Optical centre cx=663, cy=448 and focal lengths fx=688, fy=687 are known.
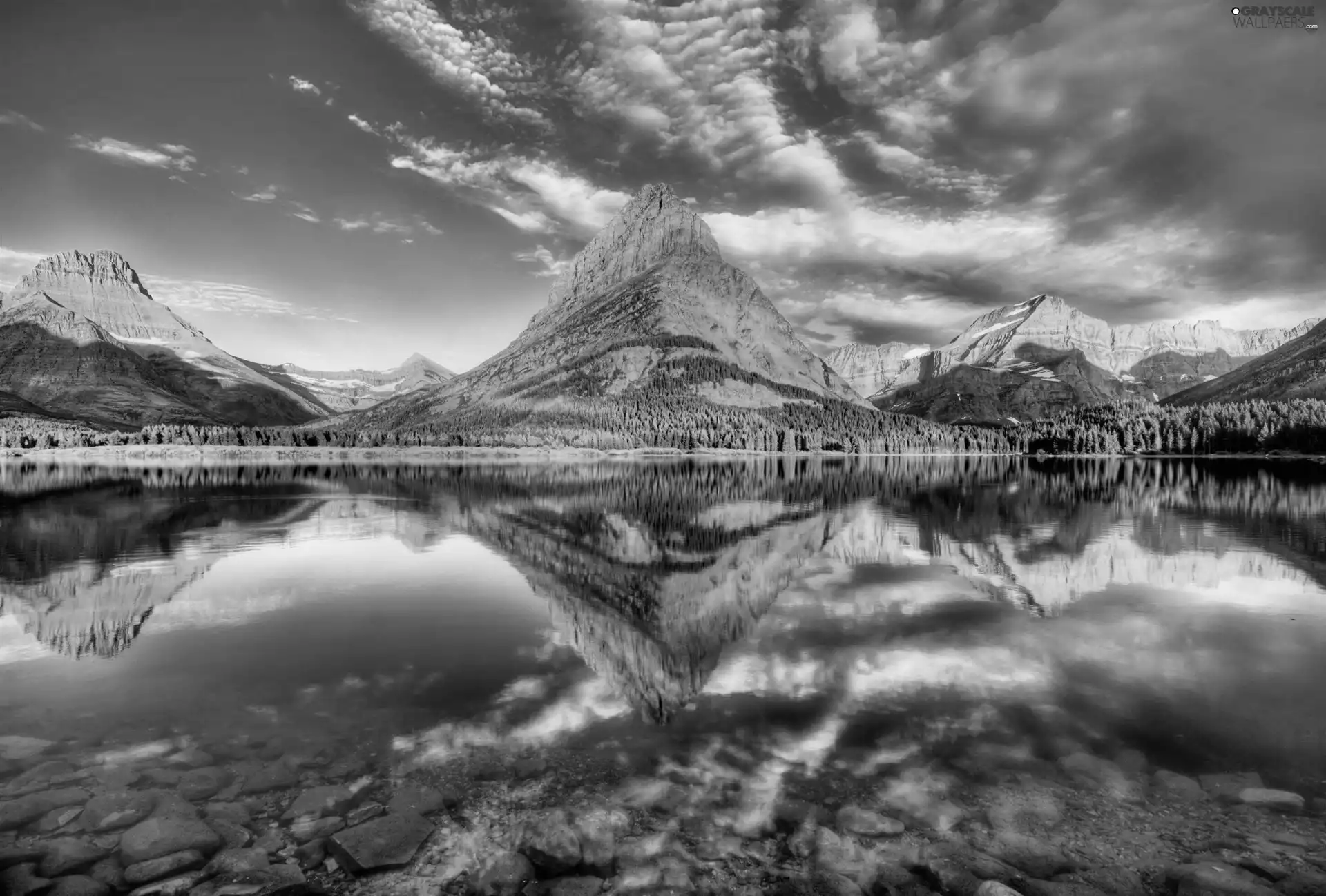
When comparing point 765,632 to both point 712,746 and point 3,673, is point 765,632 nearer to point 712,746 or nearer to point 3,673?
point 712,746

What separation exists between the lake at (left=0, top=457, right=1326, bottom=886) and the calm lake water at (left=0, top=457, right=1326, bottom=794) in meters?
0.14

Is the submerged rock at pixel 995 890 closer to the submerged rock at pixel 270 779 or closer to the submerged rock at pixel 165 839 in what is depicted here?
the submerged rock at pixel 165 839

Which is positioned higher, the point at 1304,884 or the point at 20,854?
the point at 20,854

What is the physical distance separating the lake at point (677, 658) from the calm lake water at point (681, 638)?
0.47ft

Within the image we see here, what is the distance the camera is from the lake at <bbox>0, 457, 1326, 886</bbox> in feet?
49.4

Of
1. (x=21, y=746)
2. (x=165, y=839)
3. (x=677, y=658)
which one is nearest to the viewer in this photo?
(x=165, y=839)

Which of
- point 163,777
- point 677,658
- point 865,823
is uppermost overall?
point 163,777

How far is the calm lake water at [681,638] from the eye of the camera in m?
16.7

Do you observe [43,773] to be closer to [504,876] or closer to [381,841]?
[381,841]

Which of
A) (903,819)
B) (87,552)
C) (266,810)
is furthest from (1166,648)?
(87,552)

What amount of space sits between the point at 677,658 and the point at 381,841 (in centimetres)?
1197

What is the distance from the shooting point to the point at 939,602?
30.3 m

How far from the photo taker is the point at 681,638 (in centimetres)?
2484

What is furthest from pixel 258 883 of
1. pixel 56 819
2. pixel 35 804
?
pixel 35 804
